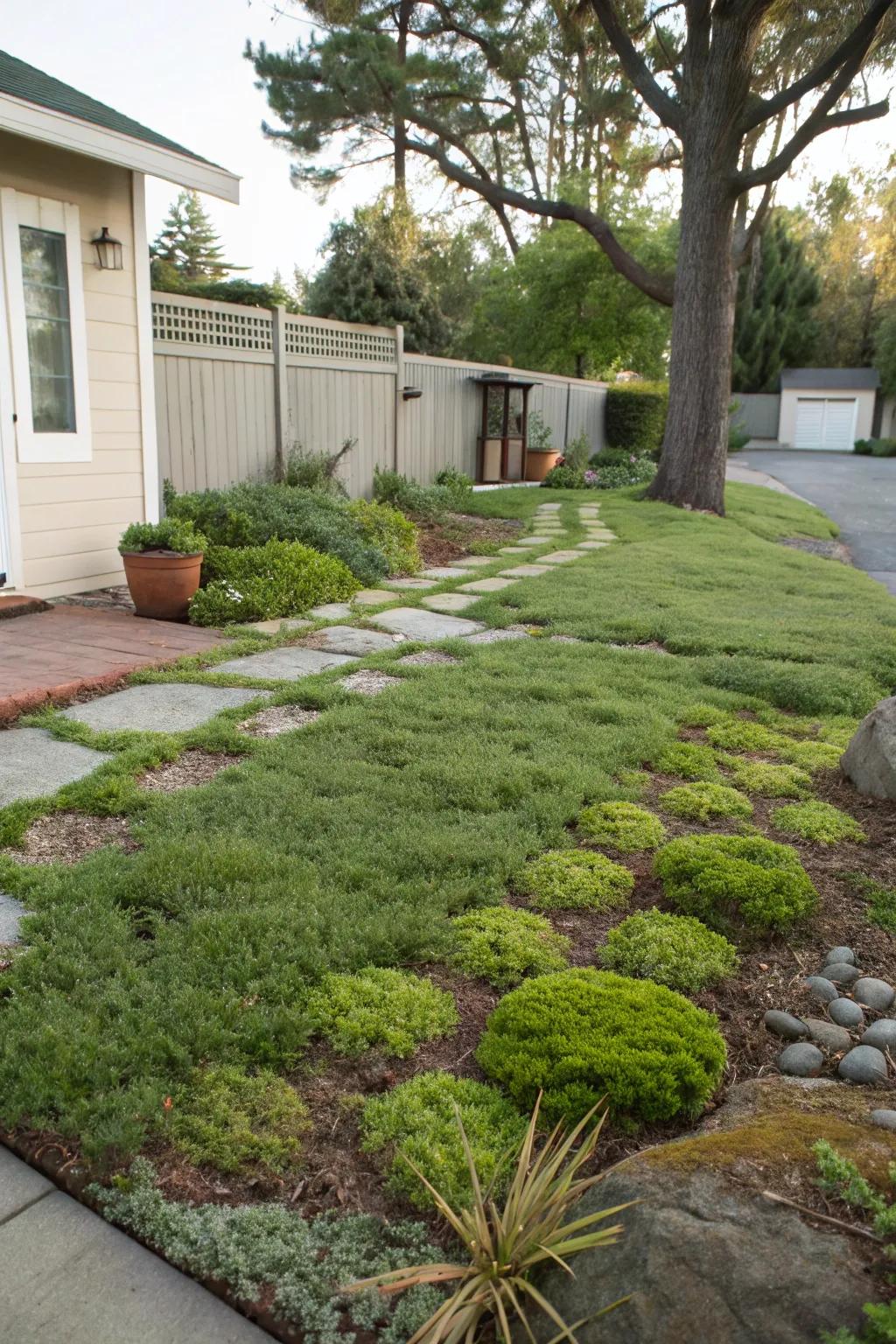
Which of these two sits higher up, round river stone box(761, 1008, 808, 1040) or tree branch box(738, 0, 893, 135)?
tree branch box(738, 0, 893, 135)

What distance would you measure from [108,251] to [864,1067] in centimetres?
661

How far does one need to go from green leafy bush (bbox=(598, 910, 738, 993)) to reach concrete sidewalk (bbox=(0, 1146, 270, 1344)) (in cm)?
125

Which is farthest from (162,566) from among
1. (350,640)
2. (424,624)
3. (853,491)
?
(853,491)

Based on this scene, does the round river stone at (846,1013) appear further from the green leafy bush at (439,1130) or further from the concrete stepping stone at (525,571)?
the concrete stepping stone at (525,571)

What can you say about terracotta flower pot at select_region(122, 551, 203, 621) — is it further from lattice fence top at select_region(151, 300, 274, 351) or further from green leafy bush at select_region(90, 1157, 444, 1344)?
green leafy bush at select_region(90, 1157, 444, 1344)

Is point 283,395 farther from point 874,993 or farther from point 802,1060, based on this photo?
point 802,1060

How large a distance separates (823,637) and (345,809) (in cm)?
389

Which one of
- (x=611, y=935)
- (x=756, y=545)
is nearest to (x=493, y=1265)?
(x=611, y=935)

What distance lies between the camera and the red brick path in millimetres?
4379

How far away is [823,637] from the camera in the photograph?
5.98 m

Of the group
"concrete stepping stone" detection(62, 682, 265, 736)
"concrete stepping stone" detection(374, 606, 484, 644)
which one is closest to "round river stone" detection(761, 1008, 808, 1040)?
"concrete stepping stone" detection(62, 682, 265, 736)

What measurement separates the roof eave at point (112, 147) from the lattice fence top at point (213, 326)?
1296mm

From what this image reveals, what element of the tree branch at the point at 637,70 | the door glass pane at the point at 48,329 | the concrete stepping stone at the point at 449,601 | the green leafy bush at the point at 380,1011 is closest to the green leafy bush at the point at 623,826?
the green leafy bush at the point at 380,1011

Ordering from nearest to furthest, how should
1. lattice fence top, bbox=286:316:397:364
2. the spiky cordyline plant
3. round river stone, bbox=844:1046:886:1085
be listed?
1. the spiky cordyline plant
2. round river stone, bbox=844:1046:886:1085
3. lattice fence top, bbox=286:316:397:364
